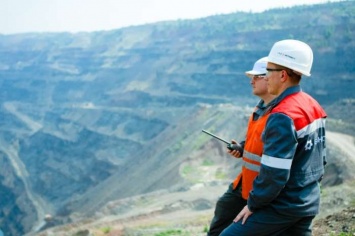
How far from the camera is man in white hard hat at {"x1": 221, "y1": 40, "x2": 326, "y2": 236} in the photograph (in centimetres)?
280

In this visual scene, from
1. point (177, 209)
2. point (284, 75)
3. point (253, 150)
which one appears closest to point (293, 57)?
point (284, 75)

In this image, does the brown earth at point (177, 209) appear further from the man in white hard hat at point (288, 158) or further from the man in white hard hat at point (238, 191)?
the man in white hard hat at point (288, 158)

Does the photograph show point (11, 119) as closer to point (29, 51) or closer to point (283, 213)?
point (29, 51)

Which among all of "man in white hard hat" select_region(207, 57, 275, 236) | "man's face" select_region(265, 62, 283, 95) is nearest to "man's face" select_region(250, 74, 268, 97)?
"man in white hard hat" select_region(207, 57, 275, 236)

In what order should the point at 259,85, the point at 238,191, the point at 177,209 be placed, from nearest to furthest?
the point at 238,191, the point at 259,85, the point at 177,209

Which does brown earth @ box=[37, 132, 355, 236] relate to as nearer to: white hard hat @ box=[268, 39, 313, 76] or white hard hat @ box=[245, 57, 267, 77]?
white hard hat @ box=[245, 57, 267, 77]

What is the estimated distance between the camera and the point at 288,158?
278cm

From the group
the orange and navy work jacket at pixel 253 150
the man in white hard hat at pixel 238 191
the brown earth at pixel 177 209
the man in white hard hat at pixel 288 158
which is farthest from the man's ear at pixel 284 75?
the brown earth at pixel 177 209

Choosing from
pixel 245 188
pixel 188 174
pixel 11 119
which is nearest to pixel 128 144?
pixel 188 174

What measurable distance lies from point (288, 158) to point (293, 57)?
726 millimetres

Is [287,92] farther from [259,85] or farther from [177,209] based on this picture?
[177,209]

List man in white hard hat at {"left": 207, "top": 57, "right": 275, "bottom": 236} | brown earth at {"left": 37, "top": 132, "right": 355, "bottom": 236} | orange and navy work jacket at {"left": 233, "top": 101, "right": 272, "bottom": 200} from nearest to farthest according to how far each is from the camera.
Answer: orange and navy work jacket at {"left": 233, "top": 101, "right": 272, "bottom": 200} < man in white hard hat at {"left": 207, "top": 57, "right": 275, "bottom": 236} < brown earth at {"left": 37, "top": 132, "right": 355, "bottom": 236}

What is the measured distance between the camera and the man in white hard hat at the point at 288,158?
2.80m

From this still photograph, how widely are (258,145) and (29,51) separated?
117719 millimetres
